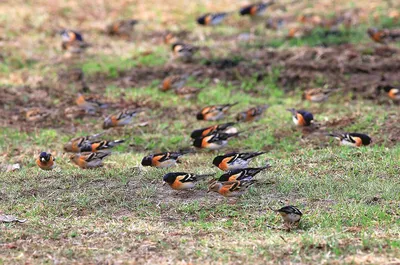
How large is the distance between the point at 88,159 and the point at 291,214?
4557 mm

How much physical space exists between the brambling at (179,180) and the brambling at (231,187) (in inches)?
12.1

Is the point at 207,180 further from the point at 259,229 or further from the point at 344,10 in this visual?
the point at 344,10

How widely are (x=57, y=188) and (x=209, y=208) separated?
7.75 ft

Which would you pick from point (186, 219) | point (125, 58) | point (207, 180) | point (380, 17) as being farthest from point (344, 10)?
point (186, 219)

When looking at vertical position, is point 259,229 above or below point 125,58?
above

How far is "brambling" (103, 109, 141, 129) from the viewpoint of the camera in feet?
47.3

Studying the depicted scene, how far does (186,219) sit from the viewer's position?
9.25m

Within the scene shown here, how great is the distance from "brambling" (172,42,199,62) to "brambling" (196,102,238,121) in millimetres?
3601

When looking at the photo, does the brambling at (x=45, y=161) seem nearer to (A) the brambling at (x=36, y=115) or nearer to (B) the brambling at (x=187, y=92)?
(A) the brambling at (x=36, y=115)

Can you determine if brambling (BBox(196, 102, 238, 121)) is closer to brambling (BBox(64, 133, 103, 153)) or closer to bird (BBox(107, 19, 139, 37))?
brambling (BBox(64, 133, 103, 153))

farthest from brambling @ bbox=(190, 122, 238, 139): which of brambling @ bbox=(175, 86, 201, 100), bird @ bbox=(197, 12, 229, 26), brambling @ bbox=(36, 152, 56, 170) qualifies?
bird @ bbox=(197, 12, 229, 26)

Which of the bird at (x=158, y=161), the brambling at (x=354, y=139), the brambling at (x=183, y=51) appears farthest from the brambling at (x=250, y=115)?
the brambling at (x=183, y=51)

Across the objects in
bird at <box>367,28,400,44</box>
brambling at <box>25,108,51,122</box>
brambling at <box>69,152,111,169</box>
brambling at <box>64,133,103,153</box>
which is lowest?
bird at <box>367,28,400,44</box>

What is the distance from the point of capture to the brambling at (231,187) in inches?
387
